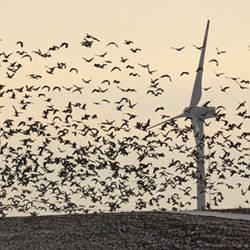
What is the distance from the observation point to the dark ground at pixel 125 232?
49.1 meters

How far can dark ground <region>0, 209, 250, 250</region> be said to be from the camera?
49094mm

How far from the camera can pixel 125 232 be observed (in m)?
52.4

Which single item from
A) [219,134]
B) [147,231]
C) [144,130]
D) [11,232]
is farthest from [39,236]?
[219,134]

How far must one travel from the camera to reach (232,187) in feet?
219

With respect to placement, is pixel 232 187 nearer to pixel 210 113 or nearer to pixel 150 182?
pixel 150 182

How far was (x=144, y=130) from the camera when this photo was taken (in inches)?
2623

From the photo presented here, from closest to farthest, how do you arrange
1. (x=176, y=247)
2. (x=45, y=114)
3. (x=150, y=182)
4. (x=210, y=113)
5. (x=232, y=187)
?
1. (x=176, y=247)
2. (x=45, y=114)
3. (x=232, y=187)
4. (x=150, y=182)
5. (x=210, y=113)

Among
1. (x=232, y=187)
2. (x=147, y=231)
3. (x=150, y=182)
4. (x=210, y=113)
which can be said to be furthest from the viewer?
(x=210, y=113)

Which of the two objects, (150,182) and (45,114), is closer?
(45,114)

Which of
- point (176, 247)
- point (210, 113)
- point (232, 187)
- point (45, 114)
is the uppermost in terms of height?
point (210, 113)

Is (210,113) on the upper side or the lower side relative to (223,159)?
upper

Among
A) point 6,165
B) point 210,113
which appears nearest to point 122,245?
point 6,165

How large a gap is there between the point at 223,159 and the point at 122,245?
1037 inches

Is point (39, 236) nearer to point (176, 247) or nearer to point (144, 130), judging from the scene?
point (176, 247)
